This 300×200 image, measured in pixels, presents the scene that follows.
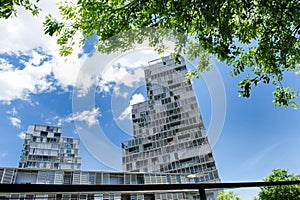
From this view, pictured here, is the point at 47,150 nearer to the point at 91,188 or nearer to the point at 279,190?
the point at 279,190

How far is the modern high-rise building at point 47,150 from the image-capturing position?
134 ft

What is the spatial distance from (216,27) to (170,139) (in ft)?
95.9

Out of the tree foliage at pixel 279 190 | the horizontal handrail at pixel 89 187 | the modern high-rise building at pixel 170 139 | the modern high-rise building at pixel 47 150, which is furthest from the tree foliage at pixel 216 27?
the modern high-rise building at pixel 47 150

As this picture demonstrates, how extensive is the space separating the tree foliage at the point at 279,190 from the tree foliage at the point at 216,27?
33.0 feet

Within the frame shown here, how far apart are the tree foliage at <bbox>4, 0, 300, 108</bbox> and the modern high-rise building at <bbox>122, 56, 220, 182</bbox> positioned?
23.0m

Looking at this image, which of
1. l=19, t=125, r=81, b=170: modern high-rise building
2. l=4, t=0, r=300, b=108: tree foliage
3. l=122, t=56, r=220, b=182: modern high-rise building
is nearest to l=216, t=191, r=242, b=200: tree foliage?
l=122, t=56, r=220, b=182: modern high-rise building

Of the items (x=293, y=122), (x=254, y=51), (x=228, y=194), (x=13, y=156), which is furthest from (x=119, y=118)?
(x=13, y=156)

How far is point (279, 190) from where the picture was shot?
1398cm

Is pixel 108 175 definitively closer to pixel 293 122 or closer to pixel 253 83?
pixel 293 122

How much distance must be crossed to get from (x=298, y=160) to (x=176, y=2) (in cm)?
1393

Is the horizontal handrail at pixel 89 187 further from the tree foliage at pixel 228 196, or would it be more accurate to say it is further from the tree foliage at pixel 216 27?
the tree foliage at pixel 228 196

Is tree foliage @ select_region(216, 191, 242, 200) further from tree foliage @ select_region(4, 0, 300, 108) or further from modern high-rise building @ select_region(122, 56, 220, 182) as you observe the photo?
tree foliage @ select_region(4, 0, 300, 108)

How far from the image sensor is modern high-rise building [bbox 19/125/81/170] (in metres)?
40.9

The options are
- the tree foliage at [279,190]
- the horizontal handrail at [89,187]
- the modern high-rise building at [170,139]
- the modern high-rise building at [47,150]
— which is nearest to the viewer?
the horizontal handrail at [89,187]
